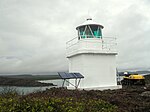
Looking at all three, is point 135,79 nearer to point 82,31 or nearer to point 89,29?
point 89,29

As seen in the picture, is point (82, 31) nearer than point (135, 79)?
Yes

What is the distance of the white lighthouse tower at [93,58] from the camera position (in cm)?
A: 1518

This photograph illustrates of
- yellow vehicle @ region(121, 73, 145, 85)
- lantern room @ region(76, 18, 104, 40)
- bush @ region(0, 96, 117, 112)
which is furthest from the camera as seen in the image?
yellow vehicle @ region(121, 73, 145, 85)

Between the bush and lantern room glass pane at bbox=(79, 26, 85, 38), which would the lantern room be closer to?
lantern room glass pane at bbox=(79, 26, 85, 38)

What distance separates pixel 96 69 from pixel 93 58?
0.90m

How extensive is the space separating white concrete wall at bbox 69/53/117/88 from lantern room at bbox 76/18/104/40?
1.78 metres

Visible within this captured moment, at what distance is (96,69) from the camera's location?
608 inches

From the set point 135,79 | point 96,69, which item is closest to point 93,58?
point 96,69

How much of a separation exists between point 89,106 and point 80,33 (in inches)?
368

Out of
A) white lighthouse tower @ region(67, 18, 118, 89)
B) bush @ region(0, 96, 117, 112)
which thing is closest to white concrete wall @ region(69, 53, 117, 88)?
white lighthouse tower @ region(67, 18, 118, 89)

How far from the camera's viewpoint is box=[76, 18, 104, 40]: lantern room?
16.2m

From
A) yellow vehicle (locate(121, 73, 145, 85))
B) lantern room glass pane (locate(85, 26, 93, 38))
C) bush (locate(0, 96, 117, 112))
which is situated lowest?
bush (locate(0, 96, 117, 112))

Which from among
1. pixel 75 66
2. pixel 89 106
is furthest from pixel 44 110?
pixel 75 66

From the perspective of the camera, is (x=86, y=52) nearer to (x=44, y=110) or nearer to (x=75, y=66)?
(x=75, y=66)
